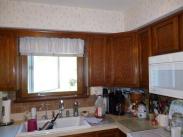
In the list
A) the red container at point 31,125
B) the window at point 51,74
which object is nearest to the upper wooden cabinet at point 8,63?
the window at point 51,74

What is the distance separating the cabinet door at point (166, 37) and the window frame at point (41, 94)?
1.05m

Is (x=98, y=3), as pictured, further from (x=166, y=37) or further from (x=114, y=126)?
(x=114, y=126)

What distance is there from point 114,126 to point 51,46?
1.28m

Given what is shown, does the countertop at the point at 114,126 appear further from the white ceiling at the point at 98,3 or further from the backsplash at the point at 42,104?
the white ceiling at the point at 98,3

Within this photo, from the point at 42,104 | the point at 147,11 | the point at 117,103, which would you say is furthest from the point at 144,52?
the point at 42,104

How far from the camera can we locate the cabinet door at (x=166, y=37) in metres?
1.60

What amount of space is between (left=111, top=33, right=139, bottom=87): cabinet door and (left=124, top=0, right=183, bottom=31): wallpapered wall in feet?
0.69

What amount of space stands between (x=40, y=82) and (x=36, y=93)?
0.51 feet

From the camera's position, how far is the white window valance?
2.14 m

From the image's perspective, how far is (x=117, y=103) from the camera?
2.29 meters

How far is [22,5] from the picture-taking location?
2.07 metres

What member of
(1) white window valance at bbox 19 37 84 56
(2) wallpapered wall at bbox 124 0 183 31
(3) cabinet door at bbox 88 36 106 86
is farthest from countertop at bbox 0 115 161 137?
(2) wallpapered wall at bbox 124 0 183 31

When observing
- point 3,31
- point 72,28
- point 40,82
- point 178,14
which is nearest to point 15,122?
point 40,82

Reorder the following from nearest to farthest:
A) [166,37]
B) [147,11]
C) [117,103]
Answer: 1. [166,37]
2. [147,11]
3. [117,103]
